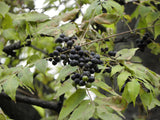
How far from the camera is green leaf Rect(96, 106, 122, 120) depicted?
797 mm

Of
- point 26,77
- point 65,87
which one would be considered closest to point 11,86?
point 26,77

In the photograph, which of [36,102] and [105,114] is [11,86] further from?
[36,102]

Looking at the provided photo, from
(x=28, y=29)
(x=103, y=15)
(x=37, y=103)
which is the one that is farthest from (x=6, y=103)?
(x=103, y=15)

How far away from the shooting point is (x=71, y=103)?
0.90m

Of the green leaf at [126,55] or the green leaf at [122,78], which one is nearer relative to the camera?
the green leaf at [122,78]

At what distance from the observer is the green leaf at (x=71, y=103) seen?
87 centimetres

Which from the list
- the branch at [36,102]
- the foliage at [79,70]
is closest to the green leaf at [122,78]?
the foliage at [79,70]

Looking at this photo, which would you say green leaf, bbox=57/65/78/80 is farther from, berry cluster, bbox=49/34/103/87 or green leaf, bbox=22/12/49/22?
green leaf, bbox=22/12/49/22

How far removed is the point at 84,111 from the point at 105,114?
3.1 inches

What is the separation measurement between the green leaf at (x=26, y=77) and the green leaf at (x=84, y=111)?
0.25m

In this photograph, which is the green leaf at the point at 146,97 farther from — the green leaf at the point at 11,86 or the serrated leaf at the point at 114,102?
the green leaf at the point at 11,86

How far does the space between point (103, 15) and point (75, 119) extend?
0.61m

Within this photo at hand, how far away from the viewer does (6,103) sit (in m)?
1.87

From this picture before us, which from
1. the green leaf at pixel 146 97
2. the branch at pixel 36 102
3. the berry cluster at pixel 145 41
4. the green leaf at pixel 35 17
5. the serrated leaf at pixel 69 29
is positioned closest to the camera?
the green leaf at pixel 146 97
